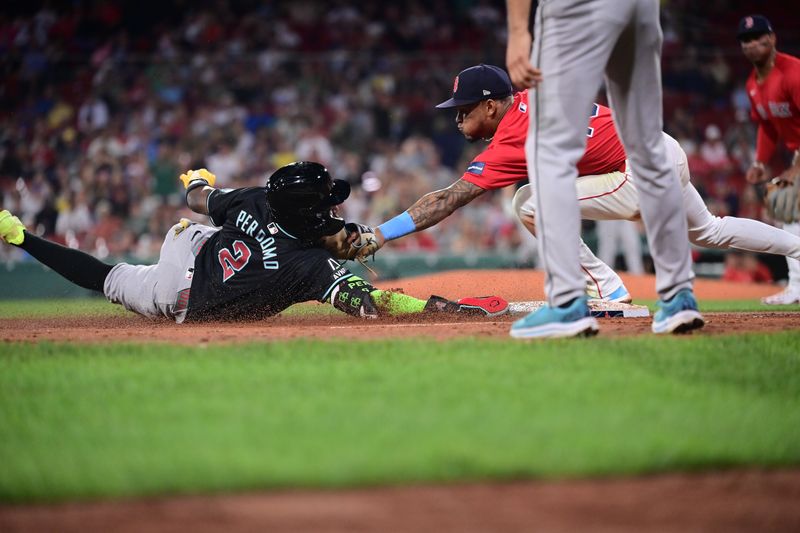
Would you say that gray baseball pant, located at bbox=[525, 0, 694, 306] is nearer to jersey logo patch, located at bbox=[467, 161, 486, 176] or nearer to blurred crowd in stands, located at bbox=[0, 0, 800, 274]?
jersey logo patch, located at bbox=[467, 161, 486, 176]

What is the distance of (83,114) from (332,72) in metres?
4.38

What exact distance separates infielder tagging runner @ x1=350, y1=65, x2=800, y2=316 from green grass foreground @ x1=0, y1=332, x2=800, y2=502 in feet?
6.05

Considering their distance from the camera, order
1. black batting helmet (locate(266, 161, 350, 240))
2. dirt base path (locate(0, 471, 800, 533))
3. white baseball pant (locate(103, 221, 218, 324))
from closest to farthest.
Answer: dirt base path (locate(0, 471, 800, 533))
black batting helmet (locate(266, 161, 350, 240))
white baseball pant (locate(103, 221, 218, 324))

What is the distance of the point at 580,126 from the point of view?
4.19 metres

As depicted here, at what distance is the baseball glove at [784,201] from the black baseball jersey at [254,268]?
13.7ft

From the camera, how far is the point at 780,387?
342 cm

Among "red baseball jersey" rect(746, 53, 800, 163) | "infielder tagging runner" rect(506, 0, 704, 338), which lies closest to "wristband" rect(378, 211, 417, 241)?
"infielder tagging runner" rect(506, 0, 704, 338)

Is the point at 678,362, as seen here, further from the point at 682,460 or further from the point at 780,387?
the point at 682,460

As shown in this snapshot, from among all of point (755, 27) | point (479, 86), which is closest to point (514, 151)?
point (479, 86)

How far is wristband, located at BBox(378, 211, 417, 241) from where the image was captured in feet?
19.7

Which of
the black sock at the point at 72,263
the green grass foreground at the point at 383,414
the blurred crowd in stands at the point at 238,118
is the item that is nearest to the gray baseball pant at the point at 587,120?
the green grass foreground at the point at 383,414

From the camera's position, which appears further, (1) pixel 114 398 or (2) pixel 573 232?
(2) pixel 573 232

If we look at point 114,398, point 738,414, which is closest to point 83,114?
point 114,398

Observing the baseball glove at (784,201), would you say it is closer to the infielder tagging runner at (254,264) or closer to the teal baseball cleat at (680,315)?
the infielder tagging runner at (254,264)
